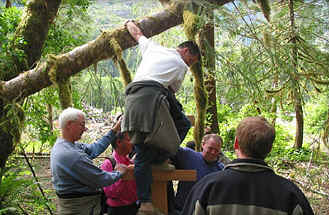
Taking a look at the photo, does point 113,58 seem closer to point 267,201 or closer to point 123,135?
point 123,135

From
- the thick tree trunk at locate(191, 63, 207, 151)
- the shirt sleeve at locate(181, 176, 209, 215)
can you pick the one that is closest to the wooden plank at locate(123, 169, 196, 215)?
the shirt sleeve at locate(181, 176, 209, 215)

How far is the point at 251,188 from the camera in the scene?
156 centimetres

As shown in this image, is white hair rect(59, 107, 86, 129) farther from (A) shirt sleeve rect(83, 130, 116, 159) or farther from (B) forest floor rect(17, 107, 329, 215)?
(B) forest floor rect(17, 107, 329, 215)

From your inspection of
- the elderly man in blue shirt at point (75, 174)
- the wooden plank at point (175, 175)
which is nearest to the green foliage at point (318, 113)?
the wooden plank at point (175, 175)

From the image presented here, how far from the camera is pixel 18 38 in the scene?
4.04 meters

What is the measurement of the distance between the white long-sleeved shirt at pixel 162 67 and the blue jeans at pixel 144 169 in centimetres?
50

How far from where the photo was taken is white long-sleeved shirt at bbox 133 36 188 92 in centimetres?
229

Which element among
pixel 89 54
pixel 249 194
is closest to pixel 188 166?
pixel 249 194

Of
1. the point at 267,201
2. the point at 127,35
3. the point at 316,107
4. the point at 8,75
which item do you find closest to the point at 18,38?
the point at 8,75

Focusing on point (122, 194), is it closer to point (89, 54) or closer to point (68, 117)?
point (68, 117)

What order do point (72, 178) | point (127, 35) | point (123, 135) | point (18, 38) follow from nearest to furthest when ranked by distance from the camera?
point (72, 178) < point (123, 135) < point (127, 35) < point (18, 38)

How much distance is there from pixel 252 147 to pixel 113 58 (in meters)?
2.04

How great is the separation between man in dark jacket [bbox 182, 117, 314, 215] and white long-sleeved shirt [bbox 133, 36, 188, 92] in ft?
2.71

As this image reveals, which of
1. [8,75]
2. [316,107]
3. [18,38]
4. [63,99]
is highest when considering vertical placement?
[18,38]
